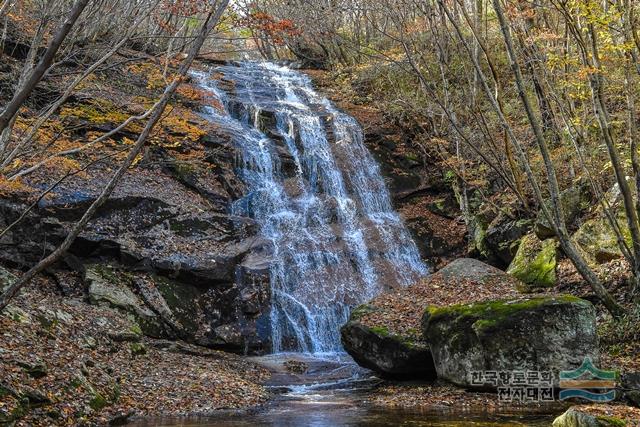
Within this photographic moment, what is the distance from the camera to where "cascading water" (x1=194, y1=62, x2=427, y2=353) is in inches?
565

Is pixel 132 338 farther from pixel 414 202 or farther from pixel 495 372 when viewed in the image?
pixel 414 202

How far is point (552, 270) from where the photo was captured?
13070 millimetres

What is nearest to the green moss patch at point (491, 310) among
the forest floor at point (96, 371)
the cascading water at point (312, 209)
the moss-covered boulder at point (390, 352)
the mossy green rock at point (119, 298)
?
the moss-covered boulder at point (390, 352)

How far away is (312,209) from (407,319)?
308 inches

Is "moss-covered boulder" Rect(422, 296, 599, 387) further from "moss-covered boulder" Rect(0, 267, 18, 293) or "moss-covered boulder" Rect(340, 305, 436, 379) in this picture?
"moss-covered boulder" Rect(0, 267, 18, 293)

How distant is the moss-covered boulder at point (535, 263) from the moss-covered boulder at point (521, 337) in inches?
179

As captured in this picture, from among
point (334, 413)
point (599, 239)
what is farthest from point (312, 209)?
point (334, 413)

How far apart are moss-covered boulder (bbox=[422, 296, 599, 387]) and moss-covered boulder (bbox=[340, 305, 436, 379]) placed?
2.52ft

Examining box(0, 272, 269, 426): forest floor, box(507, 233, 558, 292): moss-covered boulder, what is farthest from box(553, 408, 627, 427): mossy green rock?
box(507, 233, 558, 292): moss-covered boulder

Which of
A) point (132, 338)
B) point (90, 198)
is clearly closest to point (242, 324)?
point (132, 338)

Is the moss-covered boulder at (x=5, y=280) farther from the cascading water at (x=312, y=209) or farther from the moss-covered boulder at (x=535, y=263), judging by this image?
the moss-covered boulder at (x=535, y=263)

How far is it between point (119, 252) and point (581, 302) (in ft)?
33.9

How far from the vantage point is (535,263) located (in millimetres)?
13680

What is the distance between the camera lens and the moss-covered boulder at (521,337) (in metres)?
8.35
